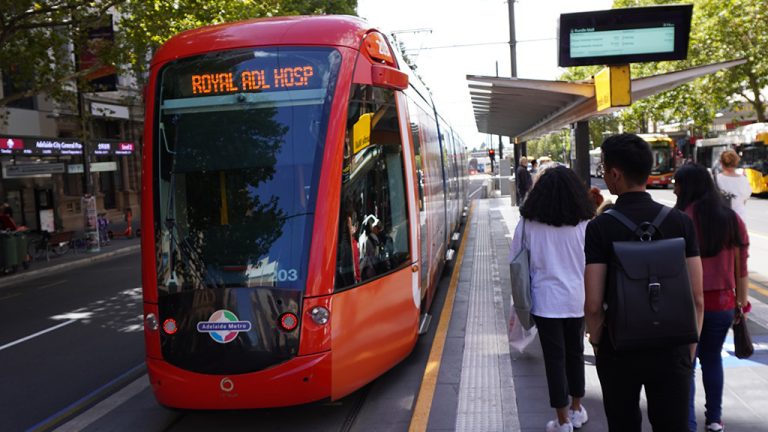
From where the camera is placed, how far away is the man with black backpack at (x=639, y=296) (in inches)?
114

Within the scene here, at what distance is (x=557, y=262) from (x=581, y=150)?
6.16m

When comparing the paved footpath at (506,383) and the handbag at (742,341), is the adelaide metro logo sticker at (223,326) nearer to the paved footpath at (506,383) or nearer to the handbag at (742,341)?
the paved footpath at (506,383)

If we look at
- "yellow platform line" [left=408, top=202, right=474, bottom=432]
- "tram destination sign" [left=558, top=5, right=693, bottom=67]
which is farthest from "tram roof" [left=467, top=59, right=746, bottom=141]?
"yellow platform line" [left=408, top=202, right=474, bottom=432]

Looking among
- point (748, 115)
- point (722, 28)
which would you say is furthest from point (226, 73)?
point (748, 115)

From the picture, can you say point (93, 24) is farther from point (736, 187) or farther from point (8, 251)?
point (736, 187)

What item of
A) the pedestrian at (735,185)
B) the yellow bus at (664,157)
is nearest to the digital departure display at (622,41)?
the pedestrian at (735,185)

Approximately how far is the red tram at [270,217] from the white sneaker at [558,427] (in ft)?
4.80

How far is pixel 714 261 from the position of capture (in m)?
4.23

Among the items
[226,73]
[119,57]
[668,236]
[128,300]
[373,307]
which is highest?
[119,57]

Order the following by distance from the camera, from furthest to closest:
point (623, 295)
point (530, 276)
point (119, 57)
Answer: point (119, 57) → point (530, 276) → point (623, 295)

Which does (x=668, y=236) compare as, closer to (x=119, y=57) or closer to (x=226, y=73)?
(x=226, y=73)

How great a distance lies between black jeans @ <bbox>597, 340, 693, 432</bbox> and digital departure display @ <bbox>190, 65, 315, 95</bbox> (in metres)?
3.26

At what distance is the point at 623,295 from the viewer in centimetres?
291

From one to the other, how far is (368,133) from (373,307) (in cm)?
138
